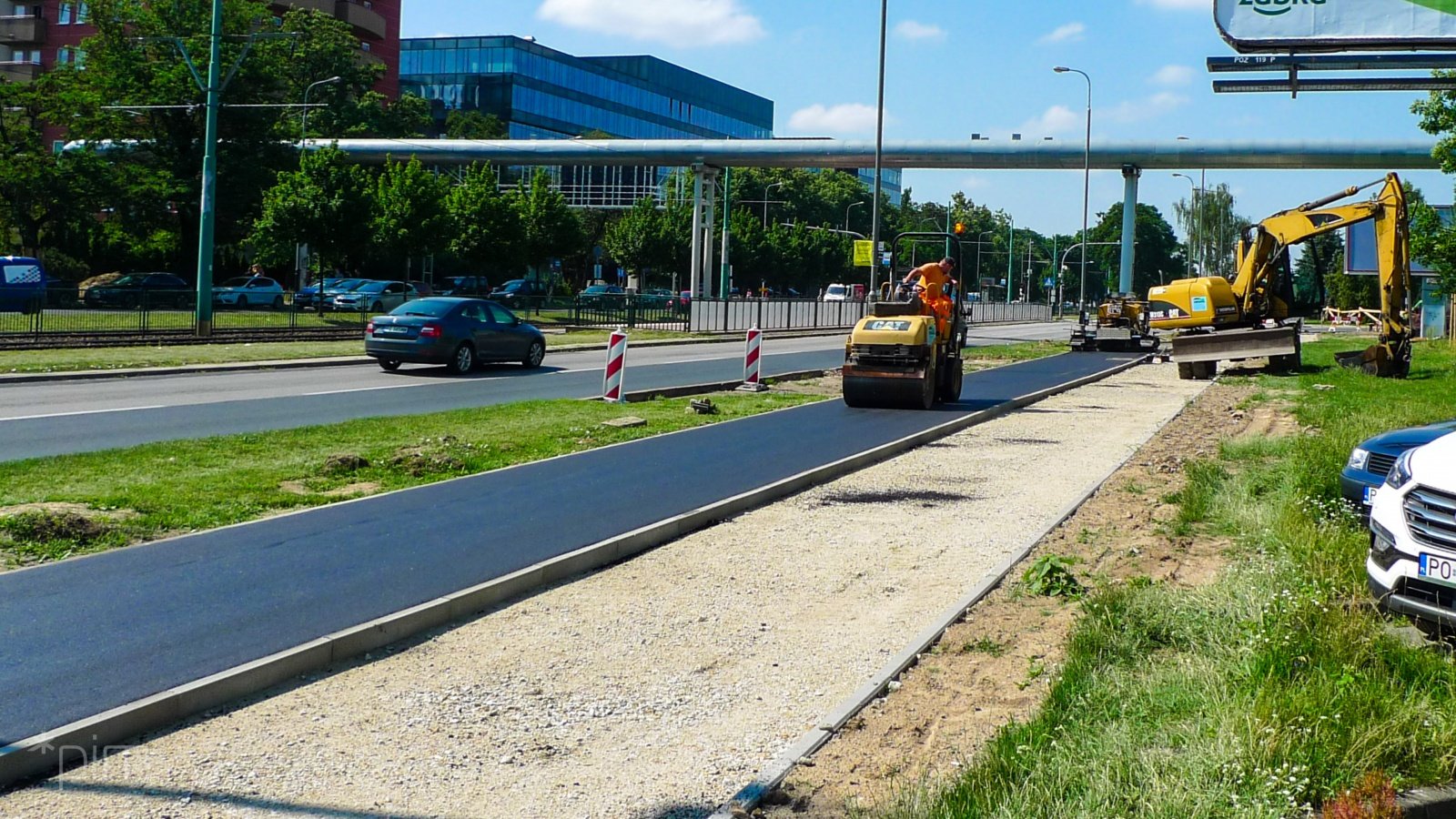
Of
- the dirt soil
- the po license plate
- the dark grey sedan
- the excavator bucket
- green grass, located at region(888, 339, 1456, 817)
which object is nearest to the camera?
green grass, located at region(888, 339, 1456, 817)

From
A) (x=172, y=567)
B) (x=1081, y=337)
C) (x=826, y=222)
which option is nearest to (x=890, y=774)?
(x=172, y=567)

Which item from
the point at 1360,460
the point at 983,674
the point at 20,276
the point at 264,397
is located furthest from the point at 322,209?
the point at 983,674

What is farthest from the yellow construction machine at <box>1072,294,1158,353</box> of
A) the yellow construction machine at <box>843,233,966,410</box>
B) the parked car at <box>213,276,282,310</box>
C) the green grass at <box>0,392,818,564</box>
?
the green grass at <box>0,392,818,564</box>

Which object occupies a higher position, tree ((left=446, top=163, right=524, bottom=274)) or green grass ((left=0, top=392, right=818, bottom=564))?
tree ((left=446, top=163, right=524, bottom=274))

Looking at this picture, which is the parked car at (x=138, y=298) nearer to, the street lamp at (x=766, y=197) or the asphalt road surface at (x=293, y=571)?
the asphalt road surface at (x=293, y=571)

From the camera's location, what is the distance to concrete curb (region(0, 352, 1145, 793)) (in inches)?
216

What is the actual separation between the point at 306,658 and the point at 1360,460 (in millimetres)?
7970

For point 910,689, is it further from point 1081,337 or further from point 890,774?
point 1081,337

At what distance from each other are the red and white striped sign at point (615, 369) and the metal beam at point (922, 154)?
41.9m

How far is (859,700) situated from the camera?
6.46 m

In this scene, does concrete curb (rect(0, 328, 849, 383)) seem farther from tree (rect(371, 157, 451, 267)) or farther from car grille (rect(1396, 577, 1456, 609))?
car grille (rect(1396, 577, 1456, 609))

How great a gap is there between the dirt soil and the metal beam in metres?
51.6

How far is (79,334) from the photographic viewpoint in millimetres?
30828

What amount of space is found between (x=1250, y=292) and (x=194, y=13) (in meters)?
43.0
